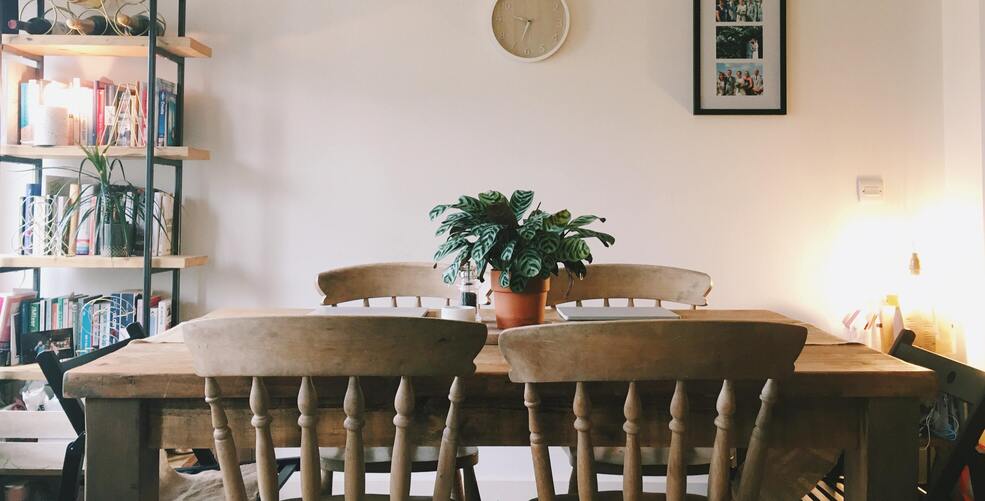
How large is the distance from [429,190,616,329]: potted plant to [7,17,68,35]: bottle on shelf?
196cm

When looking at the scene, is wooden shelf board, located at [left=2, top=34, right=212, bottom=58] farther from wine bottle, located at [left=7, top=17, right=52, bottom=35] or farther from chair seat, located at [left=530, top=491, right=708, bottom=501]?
chair seat, located at [left=530, top=491, right=708, bottom=501]

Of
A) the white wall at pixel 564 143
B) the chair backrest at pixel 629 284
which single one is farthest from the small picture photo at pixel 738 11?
the chair backrest at pixel 629 284

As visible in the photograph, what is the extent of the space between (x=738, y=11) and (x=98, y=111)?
8.17ft

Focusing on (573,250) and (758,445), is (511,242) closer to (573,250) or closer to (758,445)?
(573,250)

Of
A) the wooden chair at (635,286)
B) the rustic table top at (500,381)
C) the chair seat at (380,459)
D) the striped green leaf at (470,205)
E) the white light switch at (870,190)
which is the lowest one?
the chair seat at (380,459)

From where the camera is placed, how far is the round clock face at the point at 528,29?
2938 mm

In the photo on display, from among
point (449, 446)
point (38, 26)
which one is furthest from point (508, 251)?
point (38, 26)

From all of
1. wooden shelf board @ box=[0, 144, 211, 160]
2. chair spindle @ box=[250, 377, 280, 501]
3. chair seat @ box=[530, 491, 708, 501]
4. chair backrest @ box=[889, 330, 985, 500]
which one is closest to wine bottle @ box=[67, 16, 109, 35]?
wooden shelf board @ box=[0, 144, 211, 160]

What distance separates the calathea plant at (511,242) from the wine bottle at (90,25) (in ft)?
6.23

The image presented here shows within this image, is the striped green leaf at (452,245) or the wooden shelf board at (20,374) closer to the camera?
the striped green leaf at (452,245)

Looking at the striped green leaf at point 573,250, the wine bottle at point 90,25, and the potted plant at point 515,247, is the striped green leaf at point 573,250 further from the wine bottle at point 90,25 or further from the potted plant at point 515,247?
the wine bottle at point 90,25

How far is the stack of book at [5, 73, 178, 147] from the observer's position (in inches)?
107

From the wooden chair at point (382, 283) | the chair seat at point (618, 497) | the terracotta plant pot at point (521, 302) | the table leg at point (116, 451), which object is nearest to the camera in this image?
the table leg at point (116, 451)

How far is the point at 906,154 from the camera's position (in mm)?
2963
